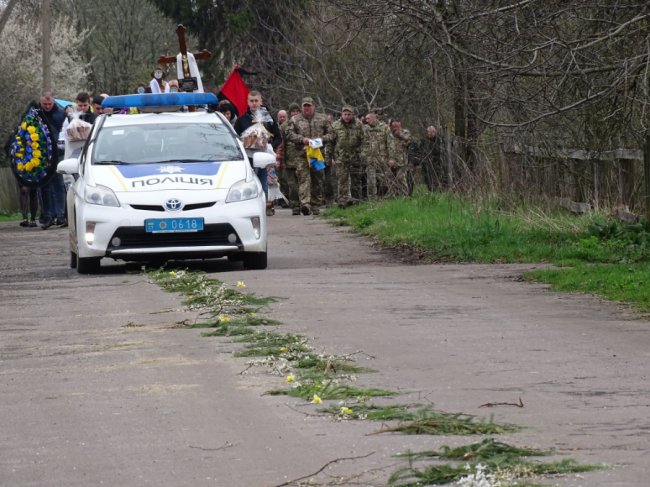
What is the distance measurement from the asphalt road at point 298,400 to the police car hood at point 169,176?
1211 millimetres

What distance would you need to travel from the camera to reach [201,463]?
6570 millimetres

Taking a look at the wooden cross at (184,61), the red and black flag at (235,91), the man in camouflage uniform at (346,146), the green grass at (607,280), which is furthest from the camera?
the red and black flag at (235,91)

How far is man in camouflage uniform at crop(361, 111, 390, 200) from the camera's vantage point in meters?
29.3

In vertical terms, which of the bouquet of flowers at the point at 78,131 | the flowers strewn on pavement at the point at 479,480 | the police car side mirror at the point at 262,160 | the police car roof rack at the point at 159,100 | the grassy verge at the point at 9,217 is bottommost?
the grassy verge at the point at 9,217

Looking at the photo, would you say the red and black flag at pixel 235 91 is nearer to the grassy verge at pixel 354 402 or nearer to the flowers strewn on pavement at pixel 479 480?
the grassy verge at pixel 354 402

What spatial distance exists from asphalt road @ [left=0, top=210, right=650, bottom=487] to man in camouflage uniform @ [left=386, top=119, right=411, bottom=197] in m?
12.9

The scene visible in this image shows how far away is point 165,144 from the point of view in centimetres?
1755

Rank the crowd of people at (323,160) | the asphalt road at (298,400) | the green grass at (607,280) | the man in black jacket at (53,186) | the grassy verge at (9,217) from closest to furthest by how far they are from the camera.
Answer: the asphalt road at (298,400), the green grass at (607,280), the man in black jacket at (53,186), the crowd of people at (323,160), the grassy verge at (9,217)

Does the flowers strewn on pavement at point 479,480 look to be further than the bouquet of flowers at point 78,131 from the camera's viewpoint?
No

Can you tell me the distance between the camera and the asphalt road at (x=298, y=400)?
6.58m

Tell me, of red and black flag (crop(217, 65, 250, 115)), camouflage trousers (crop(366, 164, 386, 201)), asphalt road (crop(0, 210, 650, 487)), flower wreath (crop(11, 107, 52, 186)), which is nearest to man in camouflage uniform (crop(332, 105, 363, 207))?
camouflage trousers (crop(366, 164, 386, 201))

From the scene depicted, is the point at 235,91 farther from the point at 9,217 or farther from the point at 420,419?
the point at 420,419

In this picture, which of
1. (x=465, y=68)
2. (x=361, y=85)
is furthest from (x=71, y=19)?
(x=465, y=68)

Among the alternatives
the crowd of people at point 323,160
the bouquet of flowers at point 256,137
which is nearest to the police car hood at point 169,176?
the bouquet of flowers at point 256,137
